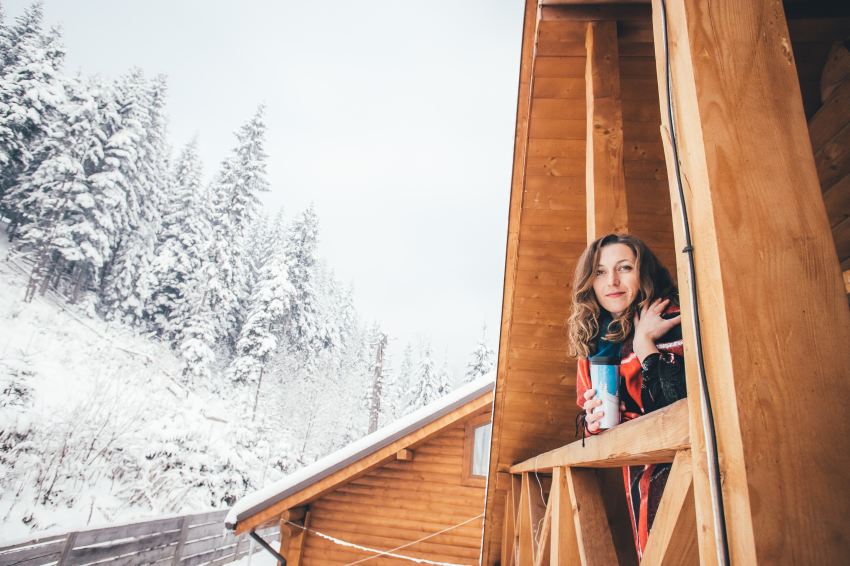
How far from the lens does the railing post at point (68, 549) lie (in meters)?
8.72

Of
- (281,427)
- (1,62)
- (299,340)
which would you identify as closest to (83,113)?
(1,62)

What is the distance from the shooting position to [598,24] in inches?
99.0

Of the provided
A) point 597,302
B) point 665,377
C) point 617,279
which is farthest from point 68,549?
point 665,377

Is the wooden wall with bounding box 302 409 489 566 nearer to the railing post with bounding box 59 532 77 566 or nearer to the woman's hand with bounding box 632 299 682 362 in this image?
the railing post with bounding box 59 532 77 566

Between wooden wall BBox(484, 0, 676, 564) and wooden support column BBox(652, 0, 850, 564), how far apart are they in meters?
1.97

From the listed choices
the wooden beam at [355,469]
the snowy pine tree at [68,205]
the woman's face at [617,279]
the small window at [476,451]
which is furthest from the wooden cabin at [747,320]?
the snowy pine tree at [68,205]

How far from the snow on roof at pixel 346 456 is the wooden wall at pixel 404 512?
1.03 metres

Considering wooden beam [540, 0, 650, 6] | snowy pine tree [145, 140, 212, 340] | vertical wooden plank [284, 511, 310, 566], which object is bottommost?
vertical wooden plank [284, 511, 310, 566]

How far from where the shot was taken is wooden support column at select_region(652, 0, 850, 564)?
0.53 m

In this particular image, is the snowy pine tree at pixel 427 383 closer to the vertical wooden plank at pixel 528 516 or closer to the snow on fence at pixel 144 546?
the snow on fence at pixel 144 546

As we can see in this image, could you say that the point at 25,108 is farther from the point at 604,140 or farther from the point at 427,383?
the point at 604,140

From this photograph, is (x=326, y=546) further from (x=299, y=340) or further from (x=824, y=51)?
(x=299, y=340)

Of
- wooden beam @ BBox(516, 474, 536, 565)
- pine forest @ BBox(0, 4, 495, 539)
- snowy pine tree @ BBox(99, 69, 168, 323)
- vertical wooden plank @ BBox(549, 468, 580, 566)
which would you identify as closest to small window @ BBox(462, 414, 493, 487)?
wooden beam @ BBox(516, 474, 536, 565)

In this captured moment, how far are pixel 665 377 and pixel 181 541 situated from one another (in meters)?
15.9
